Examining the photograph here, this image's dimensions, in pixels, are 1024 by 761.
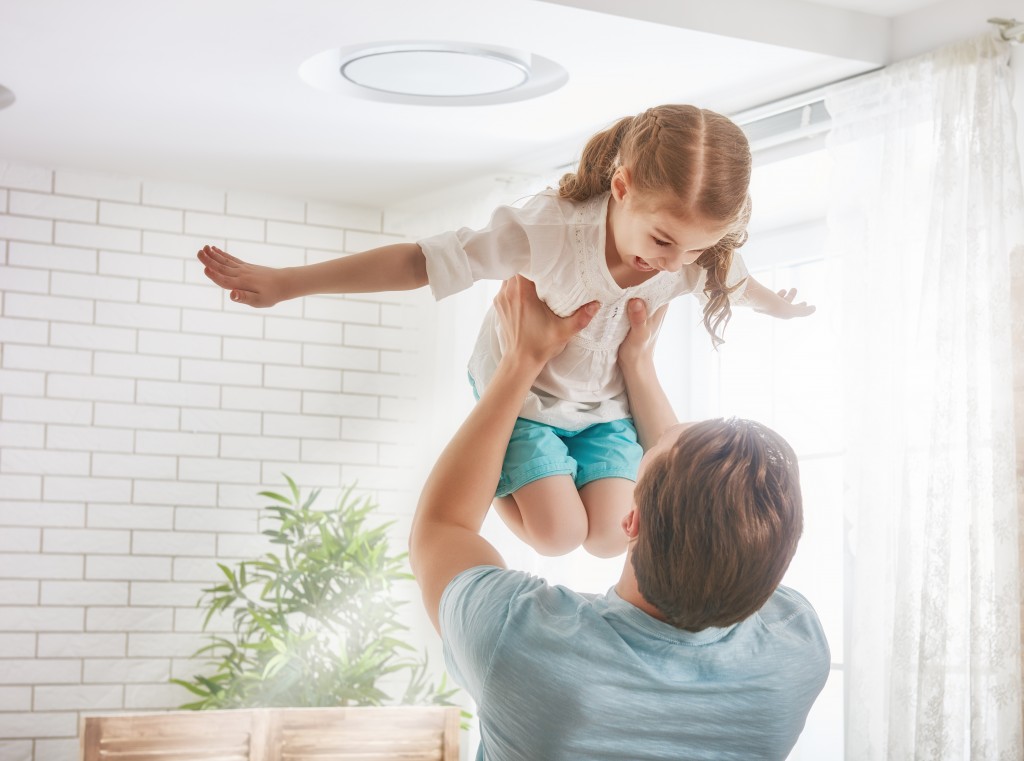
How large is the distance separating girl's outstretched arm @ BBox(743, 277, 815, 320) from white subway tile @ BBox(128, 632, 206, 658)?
3.07 m

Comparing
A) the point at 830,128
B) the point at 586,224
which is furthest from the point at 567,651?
the point at 830,128

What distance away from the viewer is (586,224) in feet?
6.21

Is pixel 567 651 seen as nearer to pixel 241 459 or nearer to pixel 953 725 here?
pixel 953 725

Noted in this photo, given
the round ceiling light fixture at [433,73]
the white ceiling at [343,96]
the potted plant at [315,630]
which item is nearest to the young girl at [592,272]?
the white ceiling at [343,96]

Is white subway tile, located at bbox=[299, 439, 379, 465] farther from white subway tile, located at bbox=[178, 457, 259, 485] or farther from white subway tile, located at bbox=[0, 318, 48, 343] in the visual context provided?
white subway tile, located at bbox=[0, 318, 48, 343]

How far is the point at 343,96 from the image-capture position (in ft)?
11.9

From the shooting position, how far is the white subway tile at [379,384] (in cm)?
488

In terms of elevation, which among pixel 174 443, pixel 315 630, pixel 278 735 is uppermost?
pixel 174 443

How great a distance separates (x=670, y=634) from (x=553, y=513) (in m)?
0.61

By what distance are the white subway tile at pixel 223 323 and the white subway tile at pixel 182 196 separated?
41 cm

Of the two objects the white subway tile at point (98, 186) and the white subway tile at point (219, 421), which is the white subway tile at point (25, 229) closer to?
the white subway tile at point (98, 186)

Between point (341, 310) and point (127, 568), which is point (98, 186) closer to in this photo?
point (341, 310)

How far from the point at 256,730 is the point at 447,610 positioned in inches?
96.5

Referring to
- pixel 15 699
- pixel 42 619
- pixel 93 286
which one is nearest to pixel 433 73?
pixel 93 286
